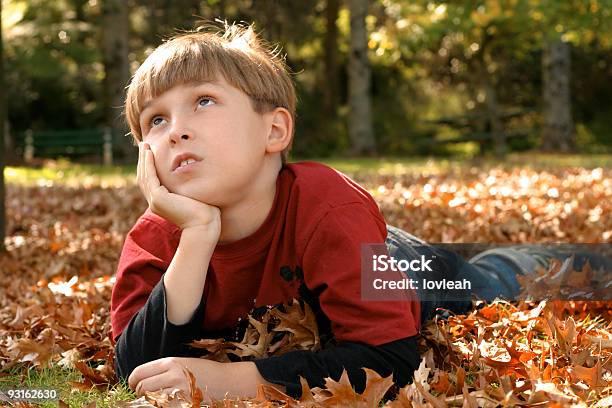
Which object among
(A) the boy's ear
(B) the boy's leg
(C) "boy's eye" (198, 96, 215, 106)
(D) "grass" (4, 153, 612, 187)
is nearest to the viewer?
(C) "boy's eye" (198, 96, 215, 106)

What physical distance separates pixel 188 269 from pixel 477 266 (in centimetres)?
166

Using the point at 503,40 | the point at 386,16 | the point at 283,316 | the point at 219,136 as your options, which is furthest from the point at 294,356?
the point at 386,16

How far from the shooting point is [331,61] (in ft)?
79.0

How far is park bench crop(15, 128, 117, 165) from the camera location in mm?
20406

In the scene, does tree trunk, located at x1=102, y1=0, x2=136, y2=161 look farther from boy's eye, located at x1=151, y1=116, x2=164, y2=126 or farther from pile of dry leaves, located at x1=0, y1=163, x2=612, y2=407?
boy's eye, located at x1=151, y1=116, x2=164, y2=126

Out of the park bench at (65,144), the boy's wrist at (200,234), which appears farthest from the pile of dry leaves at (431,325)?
the park bench at (65,144)

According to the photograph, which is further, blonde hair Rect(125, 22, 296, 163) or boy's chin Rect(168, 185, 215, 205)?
blonde hair Rect(125, 22, 296, 163)

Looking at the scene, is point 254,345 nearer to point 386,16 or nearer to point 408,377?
point 408,377

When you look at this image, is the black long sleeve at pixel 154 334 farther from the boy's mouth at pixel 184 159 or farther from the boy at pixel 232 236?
the boy's mouth at pixel 184 159

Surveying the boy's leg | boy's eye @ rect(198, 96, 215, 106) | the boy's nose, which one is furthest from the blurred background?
the boy's nose

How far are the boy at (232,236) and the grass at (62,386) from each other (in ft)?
0.25

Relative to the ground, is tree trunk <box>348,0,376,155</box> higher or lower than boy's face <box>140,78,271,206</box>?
higher

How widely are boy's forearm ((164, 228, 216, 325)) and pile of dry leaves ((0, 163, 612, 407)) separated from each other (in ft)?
0.93

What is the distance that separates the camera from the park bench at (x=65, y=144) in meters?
20.4
